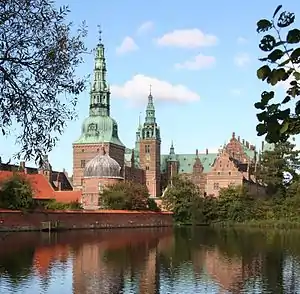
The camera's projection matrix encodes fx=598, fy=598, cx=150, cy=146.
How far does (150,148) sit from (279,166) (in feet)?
114

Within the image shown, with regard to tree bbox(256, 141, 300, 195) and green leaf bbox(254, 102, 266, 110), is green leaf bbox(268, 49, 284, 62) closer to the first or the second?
green leaf bbox(254, 102, 266, 110)

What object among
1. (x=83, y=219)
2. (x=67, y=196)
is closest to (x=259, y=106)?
(x=83, y=219)

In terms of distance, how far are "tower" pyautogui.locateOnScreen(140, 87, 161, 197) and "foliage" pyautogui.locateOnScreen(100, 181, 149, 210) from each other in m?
40.5

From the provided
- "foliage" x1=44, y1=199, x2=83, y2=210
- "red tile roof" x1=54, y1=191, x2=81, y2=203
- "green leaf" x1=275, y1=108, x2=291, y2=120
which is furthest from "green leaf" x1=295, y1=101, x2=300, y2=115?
"red tile roof" x1=54, y1=191, x2=81, y2=203

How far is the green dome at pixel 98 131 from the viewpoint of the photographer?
92688 millimetres

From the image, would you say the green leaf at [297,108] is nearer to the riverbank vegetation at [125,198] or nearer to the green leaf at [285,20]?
the green leaf at [285,20]

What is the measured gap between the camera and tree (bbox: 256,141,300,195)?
78750mm

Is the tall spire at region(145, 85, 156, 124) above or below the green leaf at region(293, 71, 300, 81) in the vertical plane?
above

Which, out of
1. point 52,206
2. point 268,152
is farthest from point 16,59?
point 268,152

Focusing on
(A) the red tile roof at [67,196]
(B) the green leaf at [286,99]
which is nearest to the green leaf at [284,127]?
(B) the green leaf at [286,99]

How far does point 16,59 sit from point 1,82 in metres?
0.41

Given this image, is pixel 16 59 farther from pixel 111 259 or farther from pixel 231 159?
pixel 231 159

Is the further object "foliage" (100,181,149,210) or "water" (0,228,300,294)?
"foliage" (100,181,149,210)

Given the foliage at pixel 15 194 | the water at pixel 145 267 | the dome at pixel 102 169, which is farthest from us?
the dome at pixel 102 169
